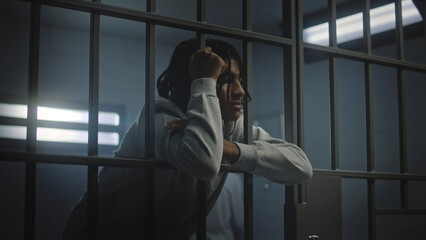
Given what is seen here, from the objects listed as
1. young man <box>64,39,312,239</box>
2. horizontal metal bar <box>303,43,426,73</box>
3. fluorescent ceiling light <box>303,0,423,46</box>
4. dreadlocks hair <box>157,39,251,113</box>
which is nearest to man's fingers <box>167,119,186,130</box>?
young man <box>64,39,312,239</box>

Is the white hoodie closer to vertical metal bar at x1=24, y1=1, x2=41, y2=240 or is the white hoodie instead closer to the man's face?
the man's face

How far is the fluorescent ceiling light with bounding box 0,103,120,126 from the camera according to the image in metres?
3.84

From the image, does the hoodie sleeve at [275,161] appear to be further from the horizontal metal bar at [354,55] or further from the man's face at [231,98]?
the horizontal metal bar at [354,55]

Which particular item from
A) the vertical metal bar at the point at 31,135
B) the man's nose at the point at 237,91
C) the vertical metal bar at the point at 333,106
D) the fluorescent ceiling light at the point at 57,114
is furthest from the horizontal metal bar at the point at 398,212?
the fluorescent ceiling light at the point at 57,114

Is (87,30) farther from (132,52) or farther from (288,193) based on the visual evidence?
(288,193)

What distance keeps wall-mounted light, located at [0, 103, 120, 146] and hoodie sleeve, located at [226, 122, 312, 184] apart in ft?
9.67

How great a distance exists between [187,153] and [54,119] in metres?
3.10

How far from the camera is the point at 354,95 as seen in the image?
3.58 meters

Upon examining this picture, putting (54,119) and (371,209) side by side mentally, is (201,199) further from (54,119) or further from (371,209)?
(54,119)

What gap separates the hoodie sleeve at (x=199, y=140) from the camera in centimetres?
115

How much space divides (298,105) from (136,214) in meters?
0.55

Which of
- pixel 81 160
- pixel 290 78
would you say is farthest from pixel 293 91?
pixel 81 160

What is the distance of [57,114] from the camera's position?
158 inches

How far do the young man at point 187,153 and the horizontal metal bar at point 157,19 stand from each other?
0.07 m
